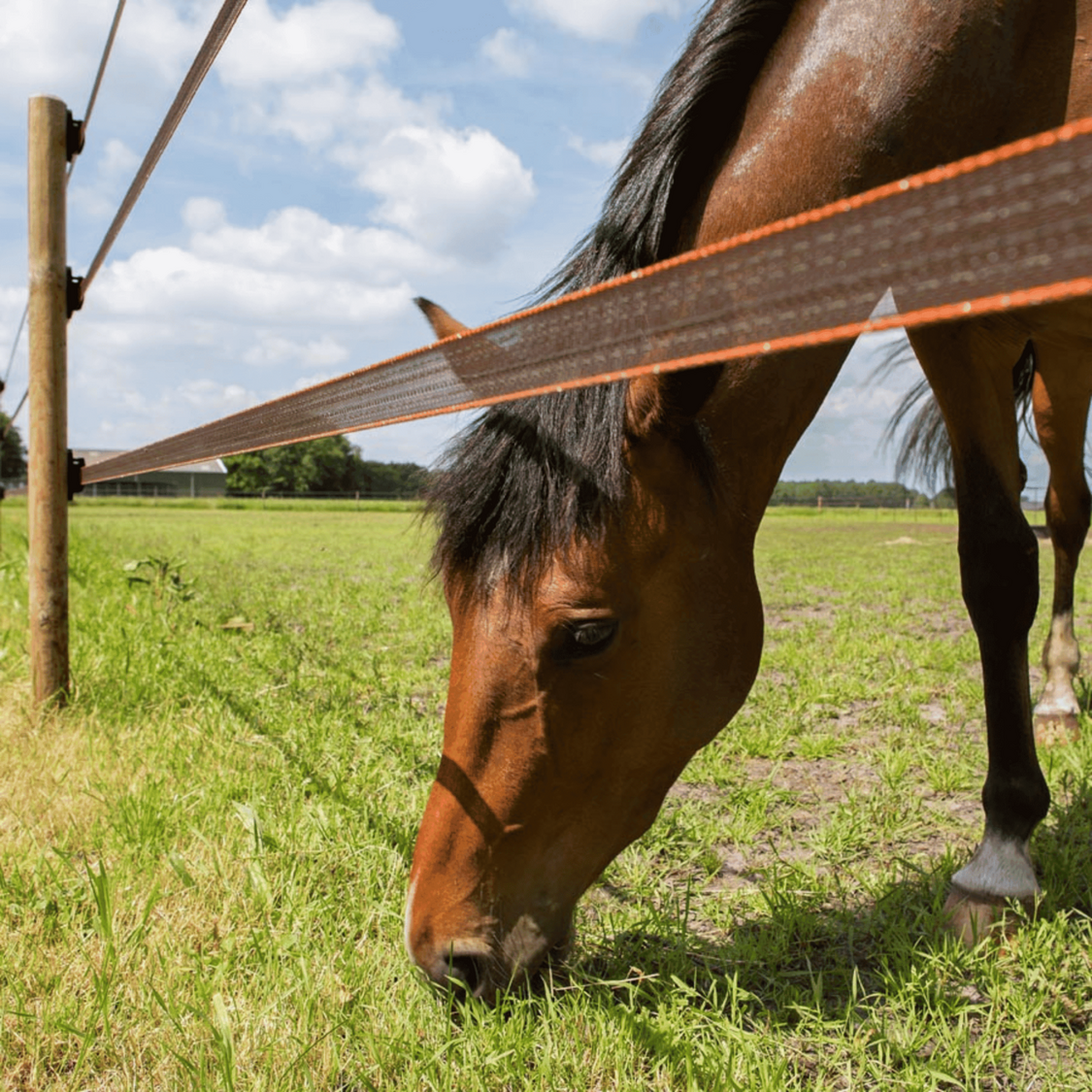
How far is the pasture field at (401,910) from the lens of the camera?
1.37 metres

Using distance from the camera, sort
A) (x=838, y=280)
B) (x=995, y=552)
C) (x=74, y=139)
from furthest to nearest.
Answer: (x=74, y=139) < (x=995, y=552) < (x=838, y=280)

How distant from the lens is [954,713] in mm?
3809

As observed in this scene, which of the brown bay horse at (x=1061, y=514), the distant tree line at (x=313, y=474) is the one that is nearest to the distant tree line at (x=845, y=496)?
the distant tree line at (x=313, y=474)

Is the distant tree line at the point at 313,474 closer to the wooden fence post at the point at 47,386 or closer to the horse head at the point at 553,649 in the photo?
the wooden fence post at the point at 47,386

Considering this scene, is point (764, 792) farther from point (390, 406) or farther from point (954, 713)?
point (390, 406)

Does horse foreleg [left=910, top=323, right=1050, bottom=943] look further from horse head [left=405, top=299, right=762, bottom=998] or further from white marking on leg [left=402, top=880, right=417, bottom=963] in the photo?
white marking on leg [left=402, top=880, right=417, bottom=963]

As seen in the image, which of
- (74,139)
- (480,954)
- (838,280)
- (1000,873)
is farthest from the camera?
(74,139)

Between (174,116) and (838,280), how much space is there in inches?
102

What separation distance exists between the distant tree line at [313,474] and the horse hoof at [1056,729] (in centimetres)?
5798

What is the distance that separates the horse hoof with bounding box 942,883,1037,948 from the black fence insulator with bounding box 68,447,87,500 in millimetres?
3439

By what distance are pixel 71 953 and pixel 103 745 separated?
127 cm

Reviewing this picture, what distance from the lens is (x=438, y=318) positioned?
192cm

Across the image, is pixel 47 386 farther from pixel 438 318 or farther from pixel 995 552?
pixel 995 552

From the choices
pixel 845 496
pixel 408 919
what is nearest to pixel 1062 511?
pixel 408 919
